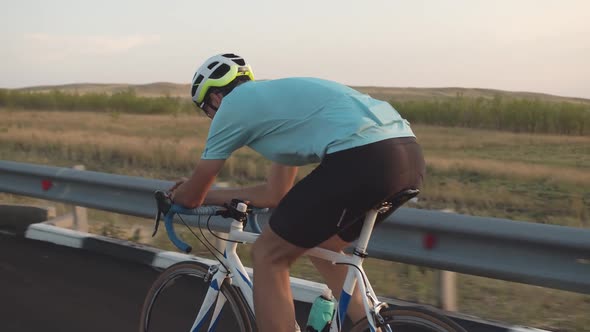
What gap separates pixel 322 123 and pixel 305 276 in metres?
3.72

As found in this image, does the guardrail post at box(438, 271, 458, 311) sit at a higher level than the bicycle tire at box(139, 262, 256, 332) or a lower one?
lower

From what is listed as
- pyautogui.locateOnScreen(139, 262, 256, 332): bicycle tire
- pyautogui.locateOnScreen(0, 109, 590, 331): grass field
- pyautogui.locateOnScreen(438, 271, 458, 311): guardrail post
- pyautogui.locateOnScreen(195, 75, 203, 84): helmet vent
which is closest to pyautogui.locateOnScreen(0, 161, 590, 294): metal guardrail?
pyautogui.locateOnScreen(438, 271, 458, 311): guardrail post

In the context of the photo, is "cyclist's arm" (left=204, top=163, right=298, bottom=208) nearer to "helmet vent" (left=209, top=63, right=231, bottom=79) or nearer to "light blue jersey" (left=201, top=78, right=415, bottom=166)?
"light blue jersey" (left=201, top=78, right=415, bottom=166)

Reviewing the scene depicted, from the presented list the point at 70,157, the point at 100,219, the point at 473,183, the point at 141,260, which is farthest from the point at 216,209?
the point at 70,157

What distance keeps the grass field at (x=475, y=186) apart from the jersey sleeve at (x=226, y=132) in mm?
2836

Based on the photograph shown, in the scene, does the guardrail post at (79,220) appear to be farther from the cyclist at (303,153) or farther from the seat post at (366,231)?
the seat post at (366,231)

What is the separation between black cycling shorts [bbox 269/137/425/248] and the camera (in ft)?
10.4

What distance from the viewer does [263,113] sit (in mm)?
3266

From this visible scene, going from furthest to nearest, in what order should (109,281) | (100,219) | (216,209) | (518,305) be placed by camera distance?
1. (100,219)
2. (109,281)
3. (518,305)
4. (216,209)

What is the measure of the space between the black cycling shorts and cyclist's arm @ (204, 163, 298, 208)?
0.47 meters

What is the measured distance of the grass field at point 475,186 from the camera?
5.93m

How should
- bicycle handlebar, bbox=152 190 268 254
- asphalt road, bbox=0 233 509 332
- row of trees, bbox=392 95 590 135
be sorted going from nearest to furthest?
bicycle handlebar, bbox=152 190 268 254, asphalt road, bbox=0 233 509 332, row of trees, bbox=392 95 590 135

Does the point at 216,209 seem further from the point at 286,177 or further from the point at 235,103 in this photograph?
the point at 235,103

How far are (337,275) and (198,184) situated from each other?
0.73 meters
